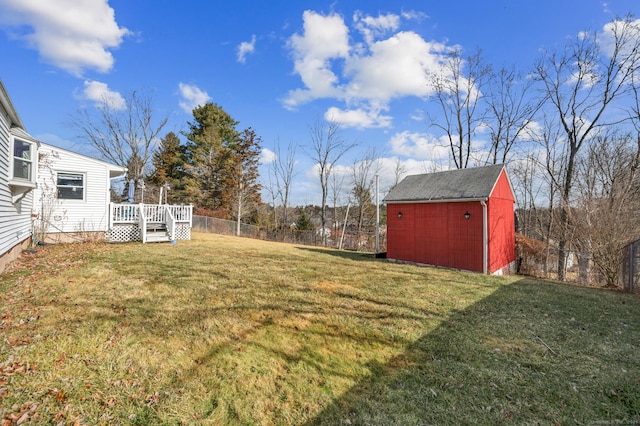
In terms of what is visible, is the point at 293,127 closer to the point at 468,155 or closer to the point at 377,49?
the point at 377,49

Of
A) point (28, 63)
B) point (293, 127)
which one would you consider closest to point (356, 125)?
point (293, 127)

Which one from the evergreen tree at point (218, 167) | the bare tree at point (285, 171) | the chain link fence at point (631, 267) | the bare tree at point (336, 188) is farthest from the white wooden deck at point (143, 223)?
the chain link fence at point (631, 267)

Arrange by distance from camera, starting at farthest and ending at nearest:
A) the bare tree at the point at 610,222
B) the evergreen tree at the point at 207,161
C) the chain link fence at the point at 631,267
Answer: the evergreen tree at the point at 207,161 < the bare tree at the point at 610,222 < the chain link fence at the point at 631,267

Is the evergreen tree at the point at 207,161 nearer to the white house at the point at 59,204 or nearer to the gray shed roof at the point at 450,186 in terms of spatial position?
the white house at the point at 59,204

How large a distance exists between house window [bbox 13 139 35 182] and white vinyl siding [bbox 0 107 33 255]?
0.60 meters

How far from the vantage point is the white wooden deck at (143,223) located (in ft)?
38.1

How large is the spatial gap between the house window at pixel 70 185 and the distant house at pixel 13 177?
1540 mm

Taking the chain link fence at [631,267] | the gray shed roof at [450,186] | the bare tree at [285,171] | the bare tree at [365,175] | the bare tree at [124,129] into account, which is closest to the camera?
the chain link fence at [631,267]

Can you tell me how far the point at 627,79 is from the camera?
13.8 metres

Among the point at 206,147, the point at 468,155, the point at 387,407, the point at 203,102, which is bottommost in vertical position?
the point at 387,407

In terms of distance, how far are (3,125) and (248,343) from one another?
27.5ft

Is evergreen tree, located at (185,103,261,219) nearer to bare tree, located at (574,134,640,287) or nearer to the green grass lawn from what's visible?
the green grass lawn

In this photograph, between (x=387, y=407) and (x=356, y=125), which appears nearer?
(x=387, y=407)

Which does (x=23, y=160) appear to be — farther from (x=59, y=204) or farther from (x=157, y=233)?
(x=157, y=233)
